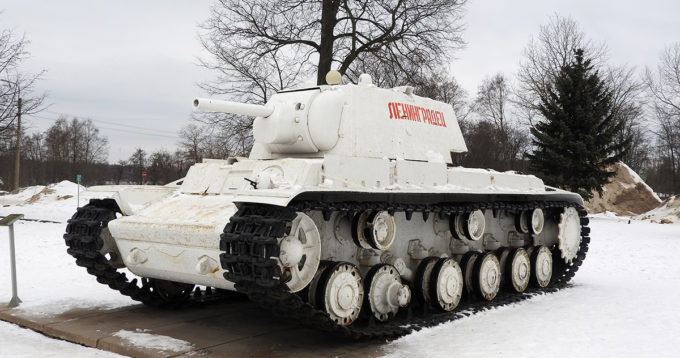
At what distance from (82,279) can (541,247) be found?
24.7ft

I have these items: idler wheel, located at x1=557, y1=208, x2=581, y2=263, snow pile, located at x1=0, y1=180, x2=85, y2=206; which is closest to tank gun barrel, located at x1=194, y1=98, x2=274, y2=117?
idler wheel, located at x1=557, y1=208, x2=581, y2=263

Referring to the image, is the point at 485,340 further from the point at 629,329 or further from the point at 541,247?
the point at 541,247

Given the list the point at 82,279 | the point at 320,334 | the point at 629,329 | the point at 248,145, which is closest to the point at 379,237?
the point at 320,334

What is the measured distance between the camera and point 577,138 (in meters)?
26.8

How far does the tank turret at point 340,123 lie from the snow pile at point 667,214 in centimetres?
1945

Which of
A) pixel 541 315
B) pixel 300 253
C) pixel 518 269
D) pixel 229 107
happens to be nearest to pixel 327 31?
pixel 518 269

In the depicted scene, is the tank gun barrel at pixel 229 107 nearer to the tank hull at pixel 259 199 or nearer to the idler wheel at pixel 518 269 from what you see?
the tank hull at pixel 259 199

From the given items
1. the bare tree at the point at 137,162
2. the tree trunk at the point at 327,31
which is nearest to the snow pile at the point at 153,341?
the tree trunk at the point at 327,31

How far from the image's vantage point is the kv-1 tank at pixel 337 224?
238 inches

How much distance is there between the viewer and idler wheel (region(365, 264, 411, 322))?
7152 millimetres

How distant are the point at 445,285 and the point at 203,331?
301cm

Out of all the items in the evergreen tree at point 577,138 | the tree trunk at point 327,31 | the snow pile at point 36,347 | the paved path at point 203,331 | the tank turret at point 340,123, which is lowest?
the snow pile at point 36,347

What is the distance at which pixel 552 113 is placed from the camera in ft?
89.8

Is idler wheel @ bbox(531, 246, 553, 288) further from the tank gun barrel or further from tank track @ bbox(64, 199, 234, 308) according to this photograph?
tank track @ bbox(64, 199, 234, 308)
